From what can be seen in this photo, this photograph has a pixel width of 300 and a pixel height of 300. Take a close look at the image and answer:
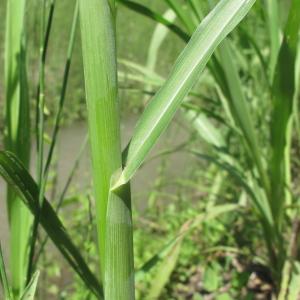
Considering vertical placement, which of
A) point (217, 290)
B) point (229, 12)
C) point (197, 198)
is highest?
point (229, 12)

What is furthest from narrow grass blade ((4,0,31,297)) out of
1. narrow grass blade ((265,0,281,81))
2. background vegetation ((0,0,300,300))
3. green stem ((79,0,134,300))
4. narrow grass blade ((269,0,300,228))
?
narrow grass blade ((265,0,281,81))

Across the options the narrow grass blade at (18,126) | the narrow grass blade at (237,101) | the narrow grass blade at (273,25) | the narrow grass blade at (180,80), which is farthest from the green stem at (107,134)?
the narrow grass blade at (273,25)

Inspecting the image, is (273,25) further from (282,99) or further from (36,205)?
(36,205)

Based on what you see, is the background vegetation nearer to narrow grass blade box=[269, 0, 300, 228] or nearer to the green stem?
narrow grass blade box=[269, 0, 300, 228]

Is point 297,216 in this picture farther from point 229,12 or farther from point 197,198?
point 197,198

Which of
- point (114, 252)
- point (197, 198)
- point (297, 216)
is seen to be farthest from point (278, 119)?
point (197, 198)

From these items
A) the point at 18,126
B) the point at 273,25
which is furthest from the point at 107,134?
the point at 273,25
